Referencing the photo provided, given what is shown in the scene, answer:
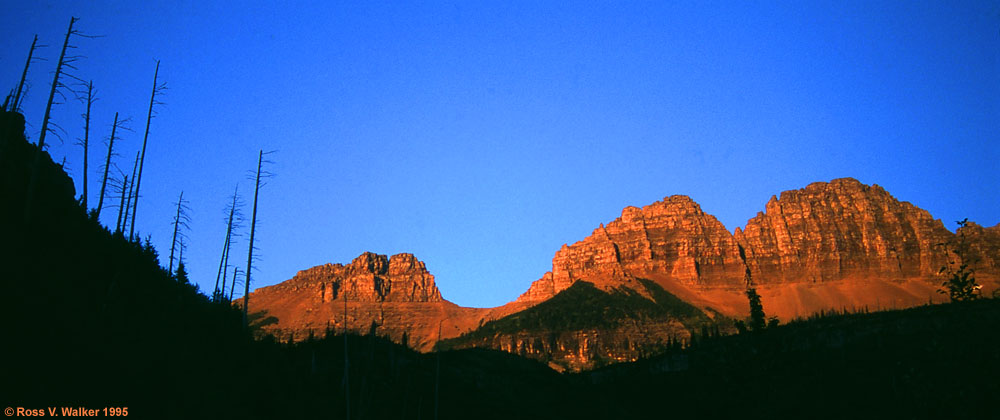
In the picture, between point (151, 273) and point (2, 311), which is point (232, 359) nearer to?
point (151, 273)

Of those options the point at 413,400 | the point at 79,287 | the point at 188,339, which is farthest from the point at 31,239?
the point at 413,400

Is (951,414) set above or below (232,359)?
below

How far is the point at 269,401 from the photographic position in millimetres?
37812

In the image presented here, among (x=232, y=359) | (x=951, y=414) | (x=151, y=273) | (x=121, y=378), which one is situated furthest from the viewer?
(x=951, y=414)

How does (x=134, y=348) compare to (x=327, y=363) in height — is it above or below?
above

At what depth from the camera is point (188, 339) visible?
127 ft

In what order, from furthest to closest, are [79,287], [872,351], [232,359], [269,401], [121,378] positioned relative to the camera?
[872,351] < [232,359] < [269,401] < [79,287] < [121,378]

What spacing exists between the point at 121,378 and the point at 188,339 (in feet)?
34.3

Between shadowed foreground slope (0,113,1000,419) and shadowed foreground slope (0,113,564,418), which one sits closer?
shadowed foreground slope (0,113,564,418)

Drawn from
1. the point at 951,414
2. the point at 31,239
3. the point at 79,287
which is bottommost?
the point at 951,414

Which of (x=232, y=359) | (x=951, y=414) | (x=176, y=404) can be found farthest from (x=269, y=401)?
(x=951, y=414)

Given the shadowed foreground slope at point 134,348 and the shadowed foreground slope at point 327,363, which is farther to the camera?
the shadowed foreground slope at point 327,363

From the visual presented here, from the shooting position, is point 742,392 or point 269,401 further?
point 742,392

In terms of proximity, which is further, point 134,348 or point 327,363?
point 327,363
